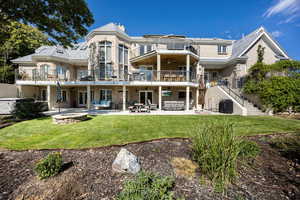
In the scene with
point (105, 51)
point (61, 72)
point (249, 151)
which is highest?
point (105, 51)

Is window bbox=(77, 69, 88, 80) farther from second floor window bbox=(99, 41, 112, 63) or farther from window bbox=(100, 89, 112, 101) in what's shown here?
window bbox=(100, 89, 112, 101)

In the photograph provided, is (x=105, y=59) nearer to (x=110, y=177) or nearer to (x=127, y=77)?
(x=127, y=77)

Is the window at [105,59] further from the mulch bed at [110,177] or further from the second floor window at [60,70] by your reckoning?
the mulch bed at [110,177]

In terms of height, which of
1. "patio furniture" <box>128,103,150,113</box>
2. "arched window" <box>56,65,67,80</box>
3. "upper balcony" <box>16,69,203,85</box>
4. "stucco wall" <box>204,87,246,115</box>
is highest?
"arched window" <box>56,65,67,80</box>

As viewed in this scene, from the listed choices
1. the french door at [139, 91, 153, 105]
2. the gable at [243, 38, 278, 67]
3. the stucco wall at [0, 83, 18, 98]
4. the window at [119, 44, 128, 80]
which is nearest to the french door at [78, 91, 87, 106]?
the window at [119, 44, 128, 80]

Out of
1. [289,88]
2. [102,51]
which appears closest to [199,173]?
[289,88]

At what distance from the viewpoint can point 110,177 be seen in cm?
307

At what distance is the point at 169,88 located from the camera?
16125mm

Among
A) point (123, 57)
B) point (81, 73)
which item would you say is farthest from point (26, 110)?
point (123, 57)

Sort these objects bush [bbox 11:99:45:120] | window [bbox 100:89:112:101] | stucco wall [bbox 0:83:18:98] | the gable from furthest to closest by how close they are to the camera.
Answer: the gable → window [bbox 100:89:112:101] → stucco wall [bbox 0:83:18:98] → bush [bbox 11:99:45:120]

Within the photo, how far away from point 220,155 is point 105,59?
15.6 metres

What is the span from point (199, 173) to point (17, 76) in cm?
2036

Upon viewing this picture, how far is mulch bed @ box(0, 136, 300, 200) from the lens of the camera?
2615mm

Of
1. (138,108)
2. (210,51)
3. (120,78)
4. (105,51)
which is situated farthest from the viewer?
(210,51)
